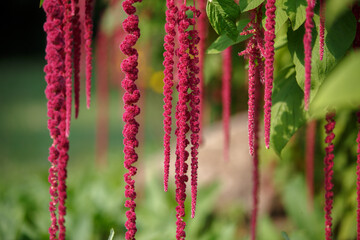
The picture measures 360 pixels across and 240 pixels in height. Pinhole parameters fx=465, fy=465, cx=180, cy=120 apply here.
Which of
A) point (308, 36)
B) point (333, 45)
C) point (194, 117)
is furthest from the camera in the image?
point (333, 45)

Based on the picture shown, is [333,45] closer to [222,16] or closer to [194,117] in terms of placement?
[222,16]

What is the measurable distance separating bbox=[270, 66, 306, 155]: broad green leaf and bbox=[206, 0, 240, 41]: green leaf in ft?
0.97

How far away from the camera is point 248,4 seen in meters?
0.95

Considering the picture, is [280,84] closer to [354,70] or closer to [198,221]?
[354,70]

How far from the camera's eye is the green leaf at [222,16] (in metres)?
0.95

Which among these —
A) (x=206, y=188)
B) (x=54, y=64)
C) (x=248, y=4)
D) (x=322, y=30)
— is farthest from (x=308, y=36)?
(x=206, y=188)

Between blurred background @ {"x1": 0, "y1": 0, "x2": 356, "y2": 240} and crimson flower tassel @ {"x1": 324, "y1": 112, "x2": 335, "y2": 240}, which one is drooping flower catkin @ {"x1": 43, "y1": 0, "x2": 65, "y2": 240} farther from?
blurred background @ {"x1": 0, "y1": 0, "x2": 356, "y2": 240}

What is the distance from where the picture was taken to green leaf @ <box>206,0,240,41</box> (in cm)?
95

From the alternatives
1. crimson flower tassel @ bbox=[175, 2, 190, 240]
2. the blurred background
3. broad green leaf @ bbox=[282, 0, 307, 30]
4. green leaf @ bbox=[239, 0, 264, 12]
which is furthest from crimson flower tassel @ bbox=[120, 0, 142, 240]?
the blurred background

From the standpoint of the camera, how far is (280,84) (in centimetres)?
122

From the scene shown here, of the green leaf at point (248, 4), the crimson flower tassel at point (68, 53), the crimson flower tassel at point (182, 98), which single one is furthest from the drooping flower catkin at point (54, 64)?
the green leaf at point (248, 4)

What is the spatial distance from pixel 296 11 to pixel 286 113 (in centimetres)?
29

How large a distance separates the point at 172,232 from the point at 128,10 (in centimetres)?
142

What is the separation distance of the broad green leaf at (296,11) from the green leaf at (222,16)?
0.38 ft
